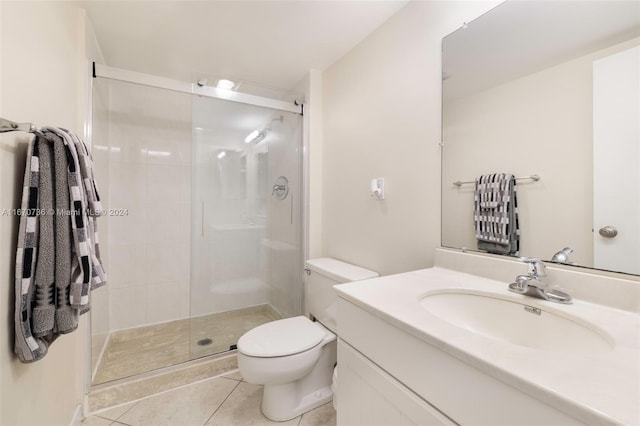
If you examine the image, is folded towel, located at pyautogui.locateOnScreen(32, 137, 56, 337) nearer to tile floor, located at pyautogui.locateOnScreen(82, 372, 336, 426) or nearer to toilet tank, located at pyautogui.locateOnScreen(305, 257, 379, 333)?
tile floor, located at pyautogui.locateOnScreen(82, 372, 336, 426)

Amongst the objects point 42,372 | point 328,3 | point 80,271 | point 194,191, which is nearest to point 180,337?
point 194,191

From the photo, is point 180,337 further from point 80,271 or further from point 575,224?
point 575,224

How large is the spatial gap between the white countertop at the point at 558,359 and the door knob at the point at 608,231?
213mm

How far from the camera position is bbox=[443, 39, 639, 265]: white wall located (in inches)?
34.1

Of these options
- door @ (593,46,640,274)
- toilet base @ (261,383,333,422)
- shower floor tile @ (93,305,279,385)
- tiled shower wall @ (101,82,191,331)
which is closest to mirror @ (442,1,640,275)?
door @ (593,46,640,274)

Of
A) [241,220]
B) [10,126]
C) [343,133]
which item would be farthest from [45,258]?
[343,133]

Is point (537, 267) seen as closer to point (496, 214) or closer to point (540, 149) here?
point (496, 214)

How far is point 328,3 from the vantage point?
1438mm

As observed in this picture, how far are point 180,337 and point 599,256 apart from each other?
2.64 metres

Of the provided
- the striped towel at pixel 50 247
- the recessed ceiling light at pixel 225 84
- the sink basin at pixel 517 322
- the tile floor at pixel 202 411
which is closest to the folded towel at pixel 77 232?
the striped towel at pixel 50 247

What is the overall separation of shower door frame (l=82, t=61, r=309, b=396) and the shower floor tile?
0.18m

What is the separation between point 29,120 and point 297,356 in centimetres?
139

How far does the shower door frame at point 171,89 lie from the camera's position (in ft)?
5.09

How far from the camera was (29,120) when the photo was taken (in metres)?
0.89
